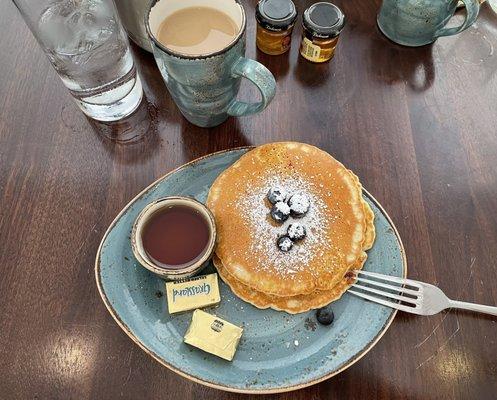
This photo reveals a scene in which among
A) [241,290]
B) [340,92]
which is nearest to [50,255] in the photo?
[241,290]

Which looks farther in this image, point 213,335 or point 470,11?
point 470,11

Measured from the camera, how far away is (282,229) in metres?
0.83

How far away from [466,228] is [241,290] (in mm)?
468

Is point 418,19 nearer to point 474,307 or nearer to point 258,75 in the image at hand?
point 258,75

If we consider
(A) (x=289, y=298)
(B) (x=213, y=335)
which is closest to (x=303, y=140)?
(A) (x=289, y=298)

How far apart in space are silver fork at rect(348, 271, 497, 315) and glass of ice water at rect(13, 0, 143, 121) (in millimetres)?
614

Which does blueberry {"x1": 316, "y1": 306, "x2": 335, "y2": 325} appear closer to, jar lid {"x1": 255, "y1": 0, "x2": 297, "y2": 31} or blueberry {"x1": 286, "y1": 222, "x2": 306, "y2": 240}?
blueberry {"x1": 286, "y1": 222, "x2": 306, "y2": 240}

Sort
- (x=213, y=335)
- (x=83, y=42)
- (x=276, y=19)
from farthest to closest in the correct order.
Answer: (x=276, y=19)
(x=83, y=42)
(x=213, y=335)

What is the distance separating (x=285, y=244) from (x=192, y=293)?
0.18 meters

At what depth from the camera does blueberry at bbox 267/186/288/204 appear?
839 millimetres

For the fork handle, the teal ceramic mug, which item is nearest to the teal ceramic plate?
the fork handle

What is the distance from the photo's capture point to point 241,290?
819mm

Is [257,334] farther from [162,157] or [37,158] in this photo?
[37,158]

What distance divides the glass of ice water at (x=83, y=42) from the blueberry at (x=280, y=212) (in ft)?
1.38
